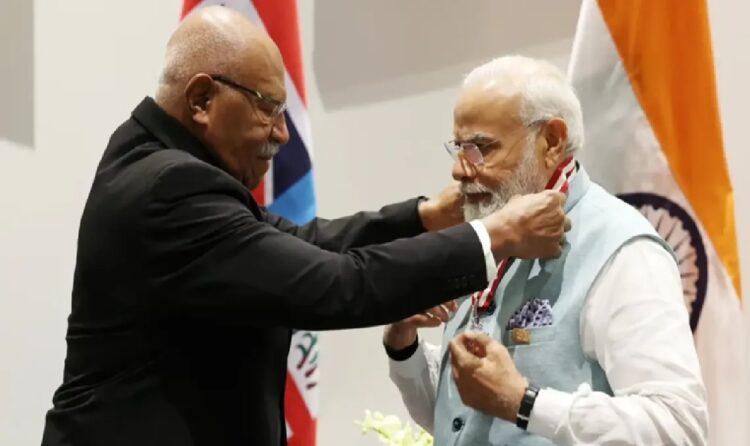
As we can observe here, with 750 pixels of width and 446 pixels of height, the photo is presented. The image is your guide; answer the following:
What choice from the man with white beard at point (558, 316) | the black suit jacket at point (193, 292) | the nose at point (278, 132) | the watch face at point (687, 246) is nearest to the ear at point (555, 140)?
the man with white beard at point (558, 316)

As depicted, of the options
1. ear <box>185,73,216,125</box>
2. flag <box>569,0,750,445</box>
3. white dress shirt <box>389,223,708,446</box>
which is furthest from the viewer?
flag <box>569,0,750,445</box>

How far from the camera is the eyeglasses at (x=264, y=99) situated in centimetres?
168

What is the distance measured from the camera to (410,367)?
2000 millimetres

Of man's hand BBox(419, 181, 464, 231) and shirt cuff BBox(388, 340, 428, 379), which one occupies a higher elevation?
man's hand BBox(419, 181, 464, 231)

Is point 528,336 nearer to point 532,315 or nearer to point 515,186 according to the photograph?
point 532,315

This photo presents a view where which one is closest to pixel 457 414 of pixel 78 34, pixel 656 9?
pixel 656 9

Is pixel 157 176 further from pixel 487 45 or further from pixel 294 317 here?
pixel 487 45

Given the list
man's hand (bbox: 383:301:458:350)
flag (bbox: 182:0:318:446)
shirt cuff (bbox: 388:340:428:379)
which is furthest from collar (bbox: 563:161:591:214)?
flag (bbox: 182:0:318:446)

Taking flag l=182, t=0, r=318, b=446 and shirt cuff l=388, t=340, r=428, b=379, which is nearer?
shirt cuff l=388, t=340, r=428, b=379

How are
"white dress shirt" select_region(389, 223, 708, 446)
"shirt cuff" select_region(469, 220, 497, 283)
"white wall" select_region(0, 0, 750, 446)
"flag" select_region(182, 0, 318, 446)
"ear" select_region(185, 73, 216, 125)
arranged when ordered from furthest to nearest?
1. "white wall" select_region(0, 0, 750, 446)
2. "flag" select_region(182, 0, 318, 446)
3. "ear" select_region(185, 73, 216, 125)
4. "shirt cuff" select_region(469, 220, 497, 283)
5. "white dress shirt" select_region(389, 223, 708, 446)

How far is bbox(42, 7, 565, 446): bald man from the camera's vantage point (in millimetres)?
1553

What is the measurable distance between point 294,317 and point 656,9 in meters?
1.24

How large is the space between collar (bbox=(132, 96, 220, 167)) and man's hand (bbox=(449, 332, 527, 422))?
1.85 feet

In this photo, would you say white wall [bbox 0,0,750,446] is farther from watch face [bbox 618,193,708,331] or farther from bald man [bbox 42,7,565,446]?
bald man [bbox 42,7,565,446]
